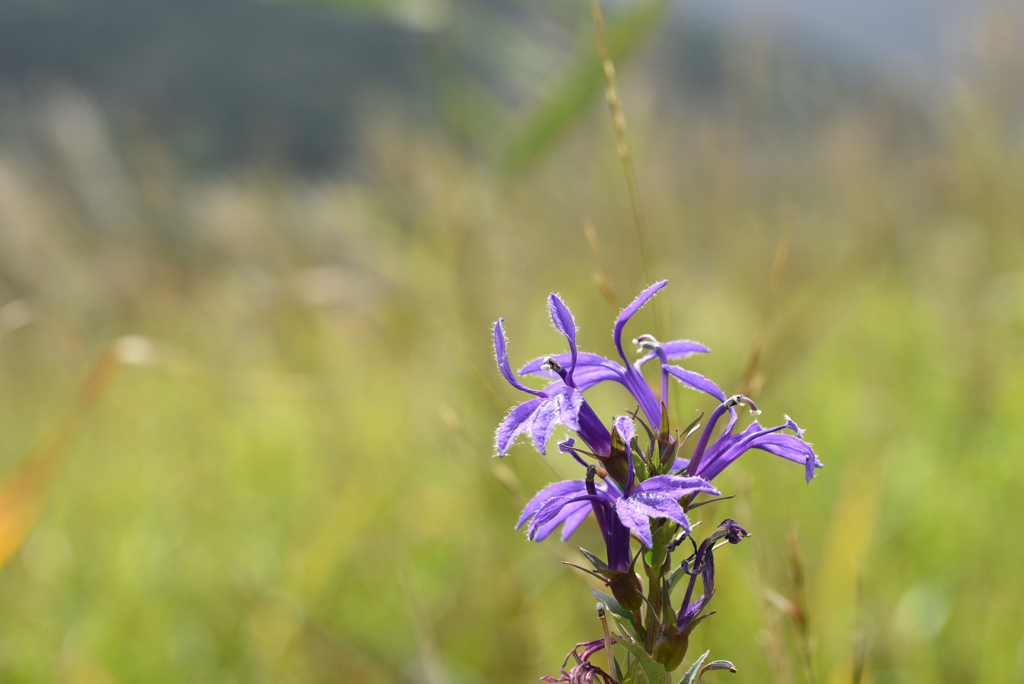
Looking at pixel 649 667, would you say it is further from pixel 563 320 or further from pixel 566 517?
pixel 563 320

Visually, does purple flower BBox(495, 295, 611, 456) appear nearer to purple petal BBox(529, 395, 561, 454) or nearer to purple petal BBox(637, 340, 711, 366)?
purple petal BBox(529, 395, 561, 454)

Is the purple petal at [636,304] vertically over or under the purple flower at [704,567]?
over

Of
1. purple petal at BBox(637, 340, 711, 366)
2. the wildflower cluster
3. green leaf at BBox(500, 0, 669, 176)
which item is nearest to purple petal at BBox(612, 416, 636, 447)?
the wildflower cluster

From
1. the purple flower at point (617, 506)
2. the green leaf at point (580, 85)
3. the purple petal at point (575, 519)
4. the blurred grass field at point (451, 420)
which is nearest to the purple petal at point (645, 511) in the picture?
the purple flower at point (617, 506)

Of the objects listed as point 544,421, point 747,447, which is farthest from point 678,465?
point 544,421

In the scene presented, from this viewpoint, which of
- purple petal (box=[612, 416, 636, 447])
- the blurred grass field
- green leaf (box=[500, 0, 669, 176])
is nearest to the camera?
purple petal (box=[612, 416, 636, 447])

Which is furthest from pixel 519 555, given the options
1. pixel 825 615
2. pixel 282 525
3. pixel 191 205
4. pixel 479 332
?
pixel 191 205

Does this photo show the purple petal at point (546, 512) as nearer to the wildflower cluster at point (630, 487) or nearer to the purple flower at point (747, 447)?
the wildflower cluster at point (630, 487)

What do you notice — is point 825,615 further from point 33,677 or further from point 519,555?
point 33,677
